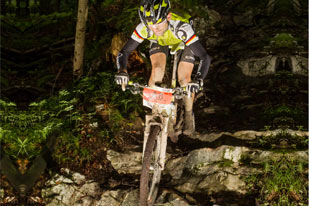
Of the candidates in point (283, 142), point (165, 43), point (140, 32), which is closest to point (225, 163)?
point (283, 142)

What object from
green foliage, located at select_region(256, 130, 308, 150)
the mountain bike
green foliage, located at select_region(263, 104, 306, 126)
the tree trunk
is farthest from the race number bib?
the tree trunk

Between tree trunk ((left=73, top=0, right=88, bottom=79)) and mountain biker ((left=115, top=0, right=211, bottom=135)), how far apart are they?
256 centimetres

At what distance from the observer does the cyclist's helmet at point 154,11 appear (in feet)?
14.6

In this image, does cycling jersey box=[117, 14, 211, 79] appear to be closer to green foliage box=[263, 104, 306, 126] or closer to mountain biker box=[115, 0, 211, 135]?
mountain biker box=[115, 0, 211, 135]

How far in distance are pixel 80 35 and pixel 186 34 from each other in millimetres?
3365

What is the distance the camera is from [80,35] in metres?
7.34

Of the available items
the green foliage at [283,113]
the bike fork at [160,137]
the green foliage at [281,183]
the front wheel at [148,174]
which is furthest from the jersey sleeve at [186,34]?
the green foliage at [283,113]

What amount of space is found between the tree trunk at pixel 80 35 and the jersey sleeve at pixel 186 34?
3177 millimetres

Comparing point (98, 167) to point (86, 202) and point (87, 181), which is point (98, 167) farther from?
point (86, 202)

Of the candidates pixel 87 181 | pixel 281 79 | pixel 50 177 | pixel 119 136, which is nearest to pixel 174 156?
pixel 119 136

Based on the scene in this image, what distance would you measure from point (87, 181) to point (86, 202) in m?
0.45

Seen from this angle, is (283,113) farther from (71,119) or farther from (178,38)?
(71,119)

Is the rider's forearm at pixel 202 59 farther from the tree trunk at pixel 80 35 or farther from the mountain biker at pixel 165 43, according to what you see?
the tree trunk at pixel 80 35

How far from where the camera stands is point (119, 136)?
665 cm
